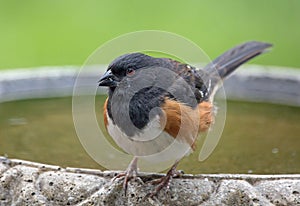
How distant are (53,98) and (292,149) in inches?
85.6

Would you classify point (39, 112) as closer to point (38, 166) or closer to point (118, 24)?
point (38, 166)

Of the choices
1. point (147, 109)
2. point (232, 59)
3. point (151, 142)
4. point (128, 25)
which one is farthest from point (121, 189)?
point (128, 25)

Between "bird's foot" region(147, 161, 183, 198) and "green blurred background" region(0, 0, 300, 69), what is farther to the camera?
"green blurred background" region(0, 0, 300, 69)

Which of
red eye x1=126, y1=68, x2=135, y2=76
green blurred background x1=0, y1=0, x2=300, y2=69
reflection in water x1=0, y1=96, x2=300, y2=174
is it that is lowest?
green blurred background x1=0, y1=0, x2=300, y2=69

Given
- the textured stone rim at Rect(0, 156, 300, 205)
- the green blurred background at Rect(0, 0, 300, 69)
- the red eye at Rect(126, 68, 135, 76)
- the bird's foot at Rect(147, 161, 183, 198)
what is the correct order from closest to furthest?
1. the textured stone rim at Rect(0, 156, 300, 205)
2. the bird's foot at Rect(147, 161, 183, 198)
3. the red eye at Rect(126, 68, 135, 76)
4. the green blurred background at Rect(0, 0, 300, 69)

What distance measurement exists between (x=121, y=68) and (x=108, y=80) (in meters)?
0.10

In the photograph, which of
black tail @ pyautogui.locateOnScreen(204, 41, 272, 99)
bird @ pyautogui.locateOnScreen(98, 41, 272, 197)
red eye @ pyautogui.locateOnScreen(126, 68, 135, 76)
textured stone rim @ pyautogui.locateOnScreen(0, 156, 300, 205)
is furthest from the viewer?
black tail @ pyautogui.locateOnScreen(204, 41, 272, 99)

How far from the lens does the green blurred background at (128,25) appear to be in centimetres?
941

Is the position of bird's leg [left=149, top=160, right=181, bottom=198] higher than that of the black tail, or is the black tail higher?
the black tail

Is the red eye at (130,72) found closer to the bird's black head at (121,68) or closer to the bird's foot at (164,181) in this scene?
the bird's black head at (121,68)

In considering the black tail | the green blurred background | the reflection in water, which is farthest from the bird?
the green blurred background

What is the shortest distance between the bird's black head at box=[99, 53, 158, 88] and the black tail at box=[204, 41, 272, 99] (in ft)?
4.18

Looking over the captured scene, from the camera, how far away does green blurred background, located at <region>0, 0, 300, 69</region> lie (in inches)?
371

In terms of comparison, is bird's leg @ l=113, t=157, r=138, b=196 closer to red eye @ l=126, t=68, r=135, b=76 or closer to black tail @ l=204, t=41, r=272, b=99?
red eye @ l=126, t=68, r=135, b=76
